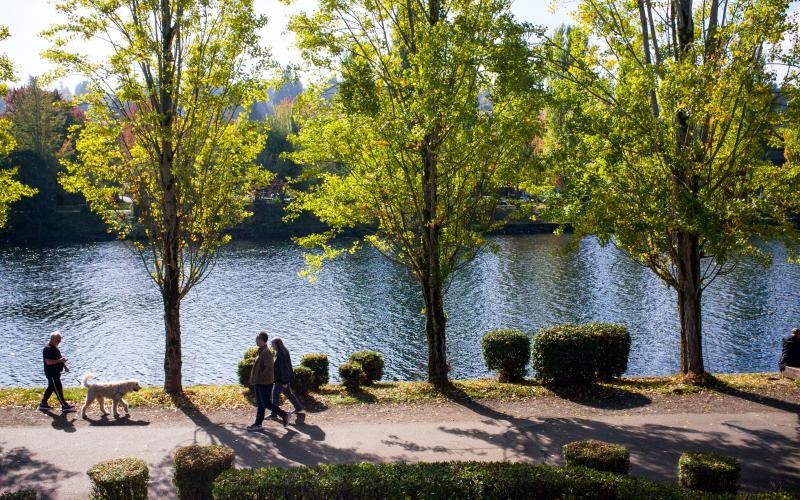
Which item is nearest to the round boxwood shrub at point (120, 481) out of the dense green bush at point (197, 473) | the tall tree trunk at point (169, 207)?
the dense green bush at point (197, 473)

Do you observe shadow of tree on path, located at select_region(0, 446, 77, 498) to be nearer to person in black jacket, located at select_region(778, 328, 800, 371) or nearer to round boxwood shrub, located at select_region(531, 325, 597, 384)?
round boxwood shrub, located at select_region(531, 325, 597, 384)

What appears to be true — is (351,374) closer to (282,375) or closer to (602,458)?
(282,375)

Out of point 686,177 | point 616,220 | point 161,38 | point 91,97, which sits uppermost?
point 161,38

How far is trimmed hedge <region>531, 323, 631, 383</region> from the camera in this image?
15.3 m

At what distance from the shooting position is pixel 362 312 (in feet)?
111

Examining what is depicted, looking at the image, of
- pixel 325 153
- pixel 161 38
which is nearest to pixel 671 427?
pixel 325 153

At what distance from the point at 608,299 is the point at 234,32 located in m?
24.5

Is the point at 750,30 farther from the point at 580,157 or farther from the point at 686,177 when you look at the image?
the point at 580,157

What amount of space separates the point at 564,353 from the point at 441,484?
7619 mm

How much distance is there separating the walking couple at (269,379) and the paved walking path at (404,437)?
0.95ft

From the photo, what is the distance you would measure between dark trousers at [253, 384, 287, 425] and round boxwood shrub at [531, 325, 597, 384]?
603 centimetres

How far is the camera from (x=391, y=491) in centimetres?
834

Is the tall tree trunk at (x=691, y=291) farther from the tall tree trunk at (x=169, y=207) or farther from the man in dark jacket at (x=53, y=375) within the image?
the man in dark jacket at (x=53, y=375)

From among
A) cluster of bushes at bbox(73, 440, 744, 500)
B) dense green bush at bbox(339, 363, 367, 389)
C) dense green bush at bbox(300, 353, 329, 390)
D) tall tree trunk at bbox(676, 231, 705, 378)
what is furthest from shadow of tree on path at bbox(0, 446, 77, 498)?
tall tree trunk at bbox(676, 231, 705, 378)
